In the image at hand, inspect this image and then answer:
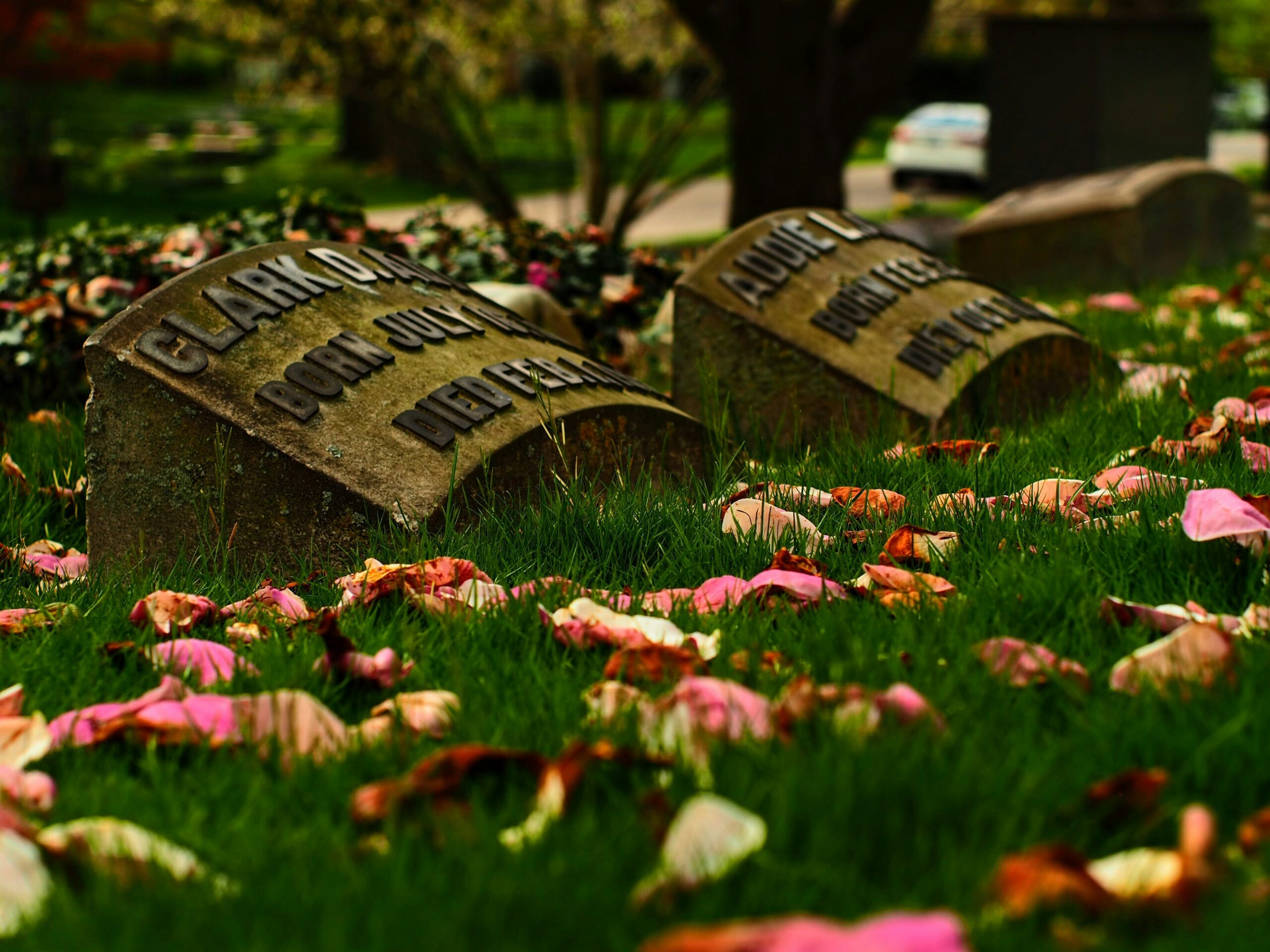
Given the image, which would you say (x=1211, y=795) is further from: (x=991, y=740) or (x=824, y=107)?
(x=824, y=107)

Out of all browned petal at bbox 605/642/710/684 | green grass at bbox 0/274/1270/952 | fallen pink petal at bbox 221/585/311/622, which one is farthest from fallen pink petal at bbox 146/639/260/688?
browned petal at bbox 605/642/710/684

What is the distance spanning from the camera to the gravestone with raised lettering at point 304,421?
3148 millimetres

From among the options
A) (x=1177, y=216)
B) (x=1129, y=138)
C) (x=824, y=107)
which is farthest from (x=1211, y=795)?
(x=1129, y=138)

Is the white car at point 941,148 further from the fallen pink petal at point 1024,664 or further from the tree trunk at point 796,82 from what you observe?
the fallen pink petal at point 1024,664

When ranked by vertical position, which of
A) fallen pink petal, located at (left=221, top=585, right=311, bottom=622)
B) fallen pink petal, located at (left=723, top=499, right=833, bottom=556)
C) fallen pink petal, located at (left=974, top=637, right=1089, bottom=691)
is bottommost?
fallen pink petal, located at (left=221, top=585, right=311, bottom=622)

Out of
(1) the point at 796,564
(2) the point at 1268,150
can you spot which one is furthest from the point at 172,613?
(2) the point at 1268,150

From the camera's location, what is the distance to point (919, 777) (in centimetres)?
167

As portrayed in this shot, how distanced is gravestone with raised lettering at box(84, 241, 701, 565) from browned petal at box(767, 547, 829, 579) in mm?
727

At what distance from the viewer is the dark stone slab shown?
37.9 feet

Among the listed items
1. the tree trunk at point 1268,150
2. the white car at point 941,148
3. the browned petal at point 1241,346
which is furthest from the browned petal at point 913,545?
the white car at point 941,148

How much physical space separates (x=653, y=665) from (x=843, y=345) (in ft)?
7.62

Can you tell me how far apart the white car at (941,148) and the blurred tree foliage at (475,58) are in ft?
34.9

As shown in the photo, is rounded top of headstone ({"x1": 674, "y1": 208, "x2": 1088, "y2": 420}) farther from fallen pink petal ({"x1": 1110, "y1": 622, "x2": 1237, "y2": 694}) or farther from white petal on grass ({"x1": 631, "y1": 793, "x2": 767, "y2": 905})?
white petal on grass ({"x1": 631, "y1": 793, "x2": 767, "y2": 905})

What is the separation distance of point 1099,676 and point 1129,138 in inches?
424
